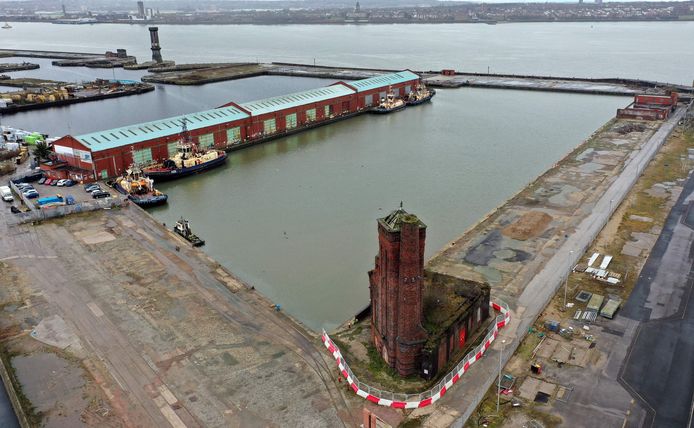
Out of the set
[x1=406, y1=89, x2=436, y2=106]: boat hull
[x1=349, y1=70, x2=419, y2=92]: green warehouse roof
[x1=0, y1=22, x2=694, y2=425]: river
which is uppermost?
[x1=349, y1=70, x2=419, y2=92]: green warehouse roof

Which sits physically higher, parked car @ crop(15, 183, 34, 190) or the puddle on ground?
parked car @ crop(15, 183, 34, 190)

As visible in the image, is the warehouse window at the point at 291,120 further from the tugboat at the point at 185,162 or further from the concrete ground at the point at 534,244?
the concrete ground at the point at 534,244

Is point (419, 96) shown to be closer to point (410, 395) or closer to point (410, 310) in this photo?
point (410, 310)

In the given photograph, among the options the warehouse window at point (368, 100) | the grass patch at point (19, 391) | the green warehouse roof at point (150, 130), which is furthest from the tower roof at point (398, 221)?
the warehouse window at point (368, 100)

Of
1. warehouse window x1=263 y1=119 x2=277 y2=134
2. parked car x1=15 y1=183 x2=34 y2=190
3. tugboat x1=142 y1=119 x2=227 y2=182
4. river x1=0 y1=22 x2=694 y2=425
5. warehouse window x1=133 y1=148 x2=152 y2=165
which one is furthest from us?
warehouse window x1=263 y1=119 x2=277 y2=134

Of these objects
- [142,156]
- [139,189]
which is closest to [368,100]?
[142,156]

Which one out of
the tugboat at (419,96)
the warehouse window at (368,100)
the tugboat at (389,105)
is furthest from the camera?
the tugboat at (419,96)

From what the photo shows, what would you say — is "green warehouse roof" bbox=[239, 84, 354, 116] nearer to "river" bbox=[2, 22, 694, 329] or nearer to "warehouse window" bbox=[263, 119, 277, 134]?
"warehouse window" bbox=[263, 119, 277, 134]

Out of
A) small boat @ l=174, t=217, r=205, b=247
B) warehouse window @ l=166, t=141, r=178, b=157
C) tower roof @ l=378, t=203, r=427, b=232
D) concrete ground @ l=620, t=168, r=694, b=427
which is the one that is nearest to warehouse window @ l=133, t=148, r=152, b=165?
warehouse window @ l=166, t=141, r=178, b=157
